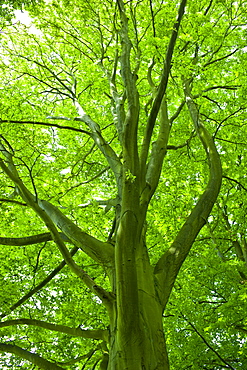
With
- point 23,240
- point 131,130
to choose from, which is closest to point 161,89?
point 131,130

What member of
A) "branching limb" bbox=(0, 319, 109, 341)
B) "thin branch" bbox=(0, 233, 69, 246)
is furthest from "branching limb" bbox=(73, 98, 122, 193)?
"branching limb" bbox=(0, 319, 109, 341)

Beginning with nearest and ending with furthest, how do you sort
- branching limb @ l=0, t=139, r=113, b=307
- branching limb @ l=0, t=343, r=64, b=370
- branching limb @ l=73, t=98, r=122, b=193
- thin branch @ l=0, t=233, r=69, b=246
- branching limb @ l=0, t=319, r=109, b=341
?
branching limb @ l=0, t=139, r=113, b=307 → branching limb @ l=0, t=319, r=109, b=341 → thin branch @ l=0, t=233, r=69, b=246 → branching limb @ l=0, t=343, r=64, b=370 → branching limb @ l=73, t=98, r=122, b=193

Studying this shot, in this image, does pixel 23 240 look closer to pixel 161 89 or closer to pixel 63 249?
pixel 63 249

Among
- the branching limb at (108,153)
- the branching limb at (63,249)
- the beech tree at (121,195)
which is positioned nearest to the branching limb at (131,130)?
the beech tree at (121,195)

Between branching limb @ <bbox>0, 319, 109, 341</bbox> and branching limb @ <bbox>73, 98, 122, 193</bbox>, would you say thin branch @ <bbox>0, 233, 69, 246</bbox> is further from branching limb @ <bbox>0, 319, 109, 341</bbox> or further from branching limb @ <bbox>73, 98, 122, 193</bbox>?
branching limb @ <bbox>73, 98, 122, 193</bbox>

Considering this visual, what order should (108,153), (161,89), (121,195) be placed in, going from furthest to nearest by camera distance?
(108,153) → (121,195) → (161,89)

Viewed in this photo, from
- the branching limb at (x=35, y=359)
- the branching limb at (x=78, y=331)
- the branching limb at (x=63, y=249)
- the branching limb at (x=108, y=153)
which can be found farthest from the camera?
the branching limb at (x=108, y=153)

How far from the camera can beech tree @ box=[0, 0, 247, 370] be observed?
423cm

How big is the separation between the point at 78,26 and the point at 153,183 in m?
5.13

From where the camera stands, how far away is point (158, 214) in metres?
8.54

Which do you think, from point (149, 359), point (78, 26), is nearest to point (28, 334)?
point (149, 359)

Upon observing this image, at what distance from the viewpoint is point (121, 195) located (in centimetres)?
497

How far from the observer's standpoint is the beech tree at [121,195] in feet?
13.9

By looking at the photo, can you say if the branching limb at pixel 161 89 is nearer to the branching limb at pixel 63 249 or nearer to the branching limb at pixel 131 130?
the branching limb at pixel 131 130
